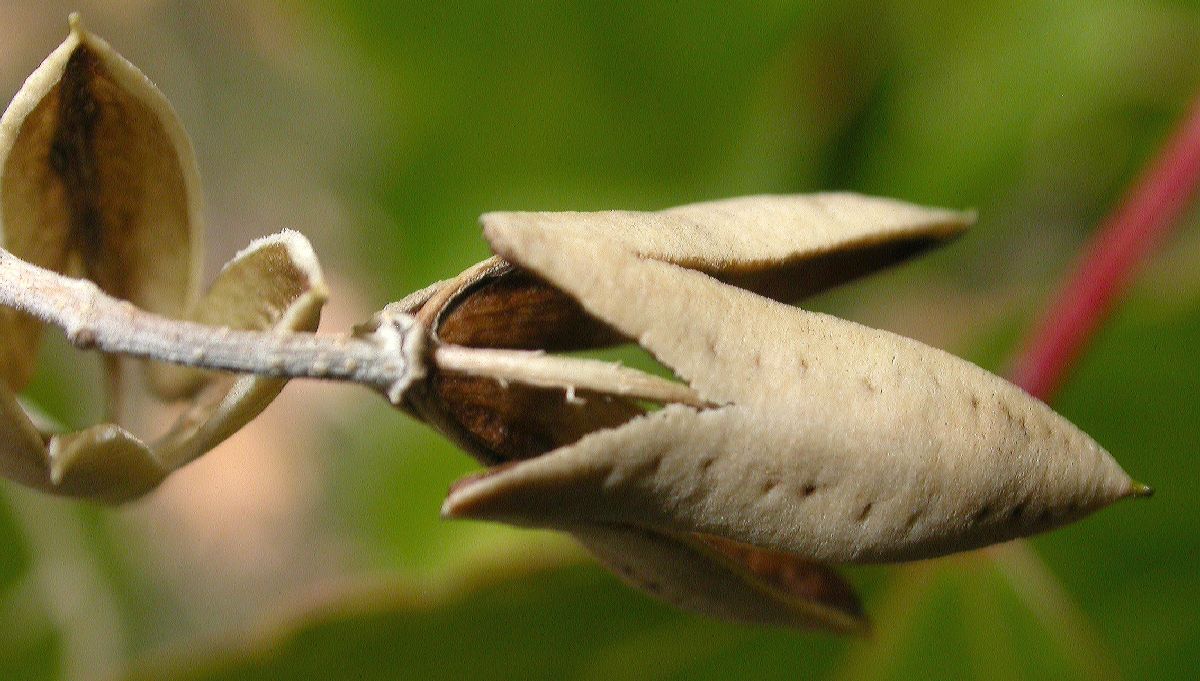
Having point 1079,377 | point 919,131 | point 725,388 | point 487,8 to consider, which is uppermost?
point 487,8

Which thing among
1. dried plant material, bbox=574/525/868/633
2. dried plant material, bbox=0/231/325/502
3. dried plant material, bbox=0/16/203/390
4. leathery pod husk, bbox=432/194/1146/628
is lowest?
dried plant material, bbox=574/525/868/633

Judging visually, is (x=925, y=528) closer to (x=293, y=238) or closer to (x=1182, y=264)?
(x=293, y=238)

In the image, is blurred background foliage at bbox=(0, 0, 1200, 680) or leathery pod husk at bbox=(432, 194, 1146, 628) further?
blurred background foliage at bbox=(0, 0, 1200, 680)

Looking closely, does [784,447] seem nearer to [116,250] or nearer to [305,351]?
[305,351]

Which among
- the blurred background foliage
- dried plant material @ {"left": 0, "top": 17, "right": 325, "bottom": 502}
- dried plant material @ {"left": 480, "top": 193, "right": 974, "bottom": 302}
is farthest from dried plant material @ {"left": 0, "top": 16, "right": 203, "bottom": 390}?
the blurred background foliage

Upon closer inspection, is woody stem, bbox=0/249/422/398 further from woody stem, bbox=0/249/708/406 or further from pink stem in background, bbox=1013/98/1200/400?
pink stem in background, bbox=1013/98/1200/400

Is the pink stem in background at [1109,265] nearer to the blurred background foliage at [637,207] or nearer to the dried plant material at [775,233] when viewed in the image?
the blurred background foliage at [637,207]

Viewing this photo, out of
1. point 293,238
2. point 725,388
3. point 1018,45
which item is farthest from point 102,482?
point 1018,45
